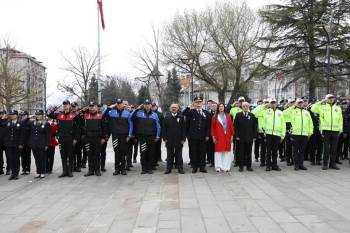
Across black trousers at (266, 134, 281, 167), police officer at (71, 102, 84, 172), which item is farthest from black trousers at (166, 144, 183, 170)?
police officer at (71, 102, 84, 172)

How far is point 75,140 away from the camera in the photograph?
11.8 m

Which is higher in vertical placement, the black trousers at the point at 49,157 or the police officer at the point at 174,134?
the police officer at the point at 174,134

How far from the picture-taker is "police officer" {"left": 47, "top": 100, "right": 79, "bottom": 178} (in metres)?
11.5

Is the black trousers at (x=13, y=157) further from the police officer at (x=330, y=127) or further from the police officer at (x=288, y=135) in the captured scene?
the police officer at (x=330, y=127)

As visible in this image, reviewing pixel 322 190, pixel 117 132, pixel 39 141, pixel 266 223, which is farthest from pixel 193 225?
pixel 39 141

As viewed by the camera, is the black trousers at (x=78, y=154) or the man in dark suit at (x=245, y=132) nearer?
the man in dark suit at (x=245, y=132)

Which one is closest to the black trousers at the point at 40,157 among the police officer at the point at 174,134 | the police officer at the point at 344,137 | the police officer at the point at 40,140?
the police officer at the point at 40,140

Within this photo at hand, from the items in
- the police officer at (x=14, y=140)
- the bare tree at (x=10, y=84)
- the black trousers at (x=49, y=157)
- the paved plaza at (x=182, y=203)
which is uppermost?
the bare tree at (x=10, y=84)

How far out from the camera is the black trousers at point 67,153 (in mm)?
11539

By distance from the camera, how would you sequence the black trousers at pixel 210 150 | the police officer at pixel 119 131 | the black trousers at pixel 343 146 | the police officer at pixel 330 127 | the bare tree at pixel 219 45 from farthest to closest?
the bare tree at pixel 219 45, the black trousers at pixel 343 146, the black trousers at pixel 210 150, the police officer at pixel 330 127, the police officer at pixel 119 131

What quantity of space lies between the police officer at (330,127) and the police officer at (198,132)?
323cm

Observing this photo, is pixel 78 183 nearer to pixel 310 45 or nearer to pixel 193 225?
pixel 193 225

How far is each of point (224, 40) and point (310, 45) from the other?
27.2 feet

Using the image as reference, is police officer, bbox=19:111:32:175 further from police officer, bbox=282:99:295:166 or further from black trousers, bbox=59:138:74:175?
police officer, bbox=282:99:295:166
